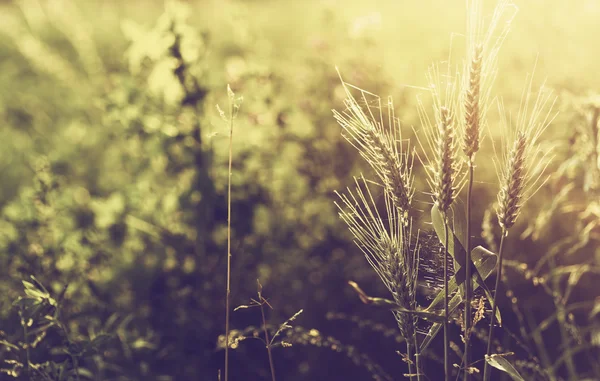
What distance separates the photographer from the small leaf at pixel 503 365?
1.06 metres

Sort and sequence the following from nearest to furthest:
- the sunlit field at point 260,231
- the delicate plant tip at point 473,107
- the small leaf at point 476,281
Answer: the delicate plant tip at point 473,107 → the small leaf at point 476,281 → the sunlit field at point 260,231

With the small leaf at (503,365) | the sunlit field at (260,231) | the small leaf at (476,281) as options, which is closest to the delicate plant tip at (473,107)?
the small leaf at (476,281)

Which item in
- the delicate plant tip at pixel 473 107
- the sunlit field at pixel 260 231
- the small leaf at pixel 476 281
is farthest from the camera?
the sunlit field at pixel 260 231

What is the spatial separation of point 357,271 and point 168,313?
0.75m

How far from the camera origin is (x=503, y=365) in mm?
1078

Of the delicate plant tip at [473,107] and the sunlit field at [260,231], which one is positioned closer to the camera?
the delicate plant tip at [473,107]

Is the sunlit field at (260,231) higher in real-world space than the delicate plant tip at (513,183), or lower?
lower

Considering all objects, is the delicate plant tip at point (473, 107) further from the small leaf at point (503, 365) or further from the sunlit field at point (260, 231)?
the sunlit field at point (260, 231)

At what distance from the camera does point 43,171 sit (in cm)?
211

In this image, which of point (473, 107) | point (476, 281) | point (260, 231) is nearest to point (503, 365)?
point (476, 281)

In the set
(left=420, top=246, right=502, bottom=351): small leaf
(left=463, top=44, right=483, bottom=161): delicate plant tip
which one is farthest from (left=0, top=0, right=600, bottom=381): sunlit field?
(left=463, top=44, right=483, bottom=161): delicate plant tip

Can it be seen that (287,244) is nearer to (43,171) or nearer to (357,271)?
(357,271)

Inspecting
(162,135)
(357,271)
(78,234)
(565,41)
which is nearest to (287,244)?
(357,271)

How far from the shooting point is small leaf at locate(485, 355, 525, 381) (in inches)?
41.9
